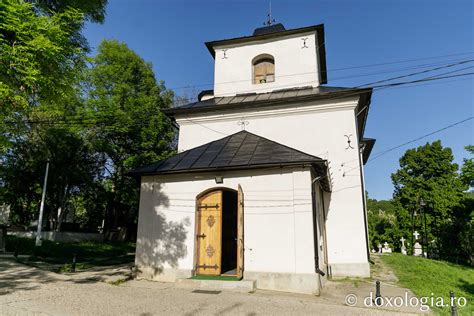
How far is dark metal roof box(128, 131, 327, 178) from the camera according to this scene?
949 cm

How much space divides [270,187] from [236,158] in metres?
1.50

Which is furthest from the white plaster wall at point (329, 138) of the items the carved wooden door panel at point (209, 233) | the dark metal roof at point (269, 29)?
the dark metal roof at point (269, 29)

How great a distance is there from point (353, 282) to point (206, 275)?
4.63 m

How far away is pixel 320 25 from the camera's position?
15.0 m

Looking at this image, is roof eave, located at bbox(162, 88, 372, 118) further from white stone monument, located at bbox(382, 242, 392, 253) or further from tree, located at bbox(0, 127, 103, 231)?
white stone monument, located at bbox(382, 242, 392, 253)

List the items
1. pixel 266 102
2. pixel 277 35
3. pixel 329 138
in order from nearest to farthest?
pixel 329 138 → pixel 266 102 → pixel 277 35

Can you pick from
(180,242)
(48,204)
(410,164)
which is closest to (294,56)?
(180,242)

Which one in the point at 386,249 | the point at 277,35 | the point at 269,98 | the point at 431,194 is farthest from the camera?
the point at 386,249

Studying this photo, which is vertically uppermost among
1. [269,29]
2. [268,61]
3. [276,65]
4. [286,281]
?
[269,29]

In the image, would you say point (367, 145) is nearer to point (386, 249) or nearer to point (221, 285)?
point (386, 249)

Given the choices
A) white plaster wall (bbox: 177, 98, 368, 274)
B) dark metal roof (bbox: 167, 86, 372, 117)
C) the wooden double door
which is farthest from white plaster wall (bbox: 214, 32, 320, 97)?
the wooden double door

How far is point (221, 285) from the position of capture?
28.2ft

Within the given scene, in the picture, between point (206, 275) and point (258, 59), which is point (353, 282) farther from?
point (258, 59)

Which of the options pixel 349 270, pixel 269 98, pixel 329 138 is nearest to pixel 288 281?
pixel 349 270
